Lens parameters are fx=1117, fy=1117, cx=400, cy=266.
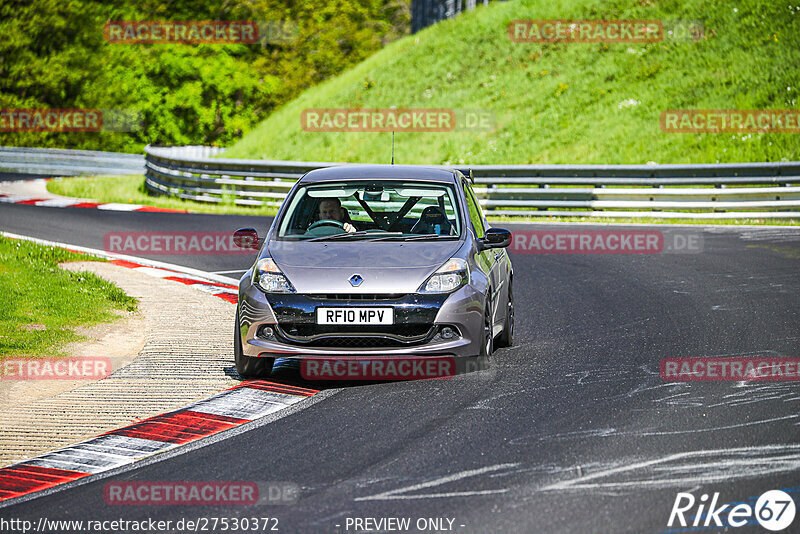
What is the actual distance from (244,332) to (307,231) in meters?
1.19

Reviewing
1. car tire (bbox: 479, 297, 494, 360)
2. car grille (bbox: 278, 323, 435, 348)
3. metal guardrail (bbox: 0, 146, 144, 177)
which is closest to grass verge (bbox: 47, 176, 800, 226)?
metal guardrail (bbox: 0, 146, 144, 177)

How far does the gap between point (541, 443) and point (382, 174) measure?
3.69m

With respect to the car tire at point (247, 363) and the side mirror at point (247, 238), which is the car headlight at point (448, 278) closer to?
the car tire at point (247, 363)

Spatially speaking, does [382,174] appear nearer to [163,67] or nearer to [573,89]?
[573,89]

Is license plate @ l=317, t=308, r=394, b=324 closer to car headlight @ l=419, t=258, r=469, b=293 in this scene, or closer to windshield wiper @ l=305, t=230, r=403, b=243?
car headlight @ l=419, t=258, r=469, b=293

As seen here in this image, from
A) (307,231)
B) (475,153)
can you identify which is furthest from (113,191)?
(307,231)

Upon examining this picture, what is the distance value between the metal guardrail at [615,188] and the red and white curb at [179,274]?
5.78 metres

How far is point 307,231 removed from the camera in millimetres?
9023

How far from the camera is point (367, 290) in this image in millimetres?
7926

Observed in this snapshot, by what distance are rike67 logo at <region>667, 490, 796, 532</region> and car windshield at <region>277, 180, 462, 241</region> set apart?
13.1 ft

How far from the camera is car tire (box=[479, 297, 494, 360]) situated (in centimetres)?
Result: 836

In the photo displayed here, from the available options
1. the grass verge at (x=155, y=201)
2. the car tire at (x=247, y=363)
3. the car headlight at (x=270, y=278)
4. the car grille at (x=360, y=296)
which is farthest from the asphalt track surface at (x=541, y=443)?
the grass verge at (x=155, y=201)

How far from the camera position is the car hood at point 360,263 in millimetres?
7973

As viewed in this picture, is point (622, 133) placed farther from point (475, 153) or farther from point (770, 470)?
point (770, 470)
